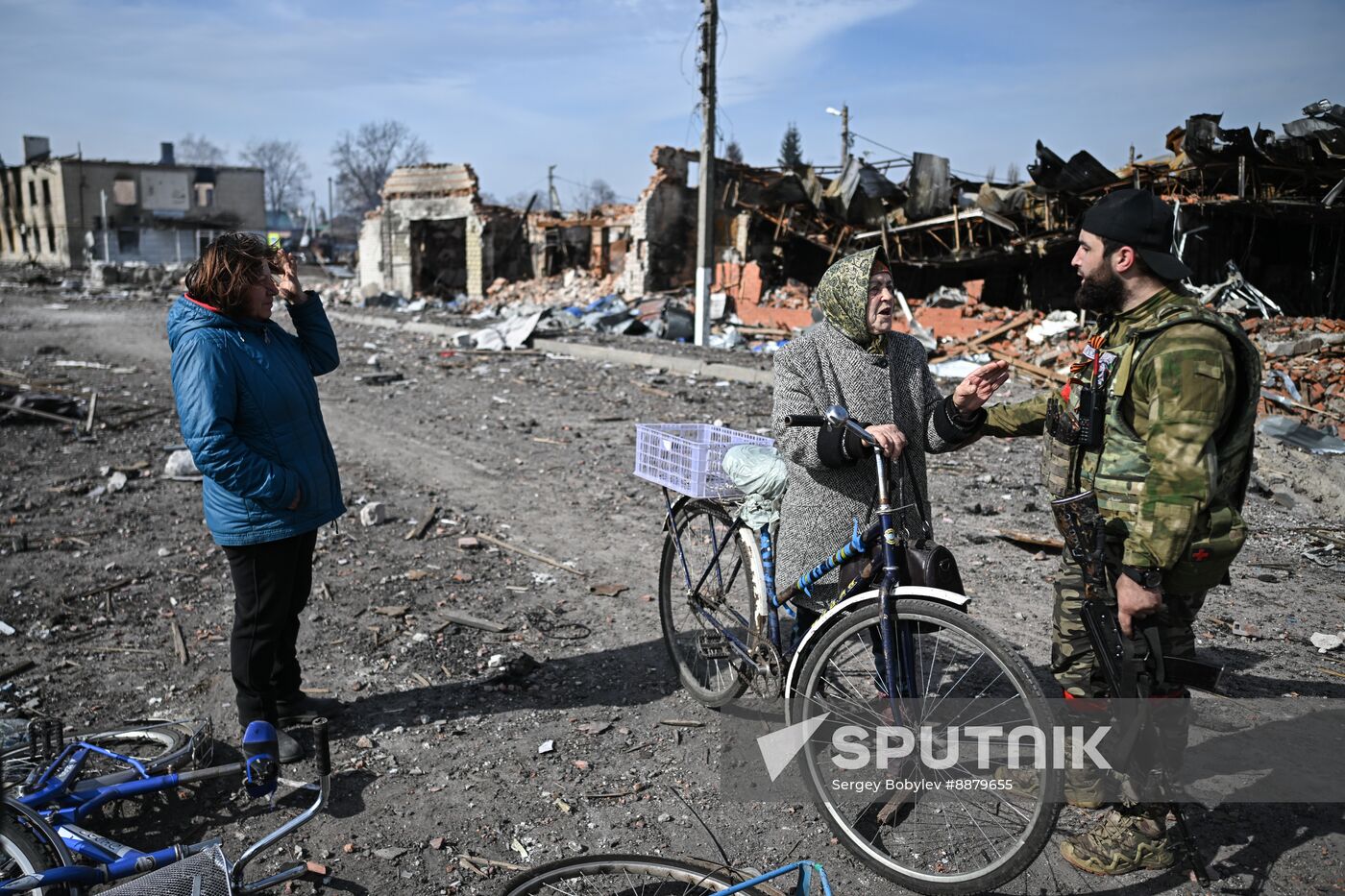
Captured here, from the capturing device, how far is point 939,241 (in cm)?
1919

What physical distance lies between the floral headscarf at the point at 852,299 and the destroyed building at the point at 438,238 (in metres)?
28.2

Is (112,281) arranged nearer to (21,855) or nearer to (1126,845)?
(21,855)

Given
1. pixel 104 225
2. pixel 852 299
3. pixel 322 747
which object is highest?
pixel 104 225

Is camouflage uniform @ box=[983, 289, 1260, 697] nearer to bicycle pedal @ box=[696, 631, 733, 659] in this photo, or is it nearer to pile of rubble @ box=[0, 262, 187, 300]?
bicycle pedal @ box=[696, 631, 733, 659]

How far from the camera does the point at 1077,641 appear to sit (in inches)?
117

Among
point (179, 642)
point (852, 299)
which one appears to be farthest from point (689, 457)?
point (179, 642)

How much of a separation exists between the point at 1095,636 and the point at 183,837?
316cm

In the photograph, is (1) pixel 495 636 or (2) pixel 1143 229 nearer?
(2) pixel 1143 229

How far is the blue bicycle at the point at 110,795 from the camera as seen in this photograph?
2.49 meters

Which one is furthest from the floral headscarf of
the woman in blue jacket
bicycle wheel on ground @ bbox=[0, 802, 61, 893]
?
bicycle wheel on ground @ bbox=[0, 802, 61, 893]

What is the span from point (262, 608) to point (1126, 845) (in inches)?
126

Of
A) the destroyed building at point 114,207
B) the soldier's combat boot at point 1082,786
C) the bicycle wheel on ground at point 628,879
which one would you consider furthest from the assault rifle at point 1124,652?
the destroyed building at point 114,207

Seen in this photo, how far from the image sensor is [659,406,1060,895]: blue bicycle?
2609 millimetres

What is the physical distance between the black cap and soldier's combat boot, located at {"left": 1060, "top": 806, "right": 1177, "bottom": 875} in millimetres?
1716
